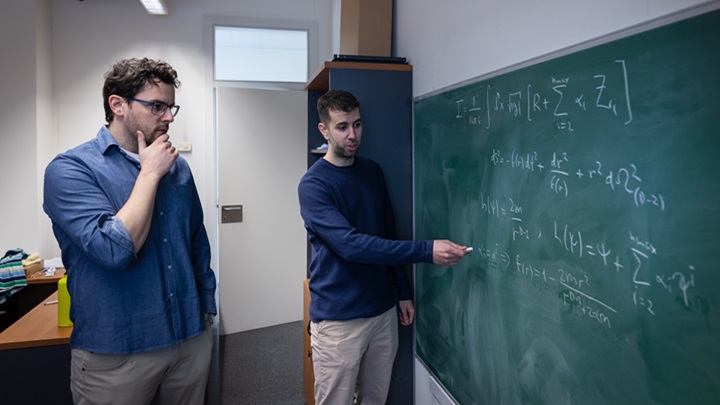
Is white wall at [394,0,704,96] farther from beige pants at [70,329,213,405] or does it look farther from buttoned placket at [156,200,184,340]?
beige pants at [70,329,213,405]

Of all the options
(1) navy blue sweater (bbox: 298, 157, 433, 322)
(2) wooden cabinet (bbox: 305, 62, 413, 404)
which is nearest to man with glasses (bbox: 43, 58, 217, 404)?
(1) navy blue sweater (bbox: 298, 157, 433, 322)

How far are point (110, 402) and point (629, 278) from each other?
129cm

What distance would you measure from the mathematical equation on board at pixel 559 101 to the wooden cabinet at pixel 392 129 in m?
0.55

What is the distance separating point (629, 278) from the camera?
0.90m

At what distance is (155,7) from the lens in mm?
3412

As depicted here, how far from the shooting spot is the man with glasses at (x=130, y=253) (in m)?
1.10

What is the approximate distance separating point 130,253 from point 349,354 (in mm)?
902

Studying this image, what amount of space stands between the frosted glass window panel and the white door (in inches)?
10.8

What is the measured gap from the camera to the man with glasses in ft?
3.62

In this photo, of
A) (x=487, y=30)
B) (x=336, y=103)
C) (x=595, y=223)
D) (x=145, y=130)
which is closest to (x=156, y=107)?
(x=145, y=130)

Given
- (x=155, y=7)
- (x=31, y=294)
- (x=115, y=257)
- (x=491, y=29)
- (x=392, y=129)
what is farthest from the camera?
(x=155, y=7)

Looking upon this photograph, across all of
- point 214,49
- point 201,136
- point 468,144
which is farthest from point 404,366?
point 214,49

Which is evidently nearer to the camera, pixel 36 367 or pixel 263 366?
pixel 36 367

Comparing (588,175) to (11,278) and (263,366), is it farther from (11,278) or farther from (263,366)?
(11,278)
